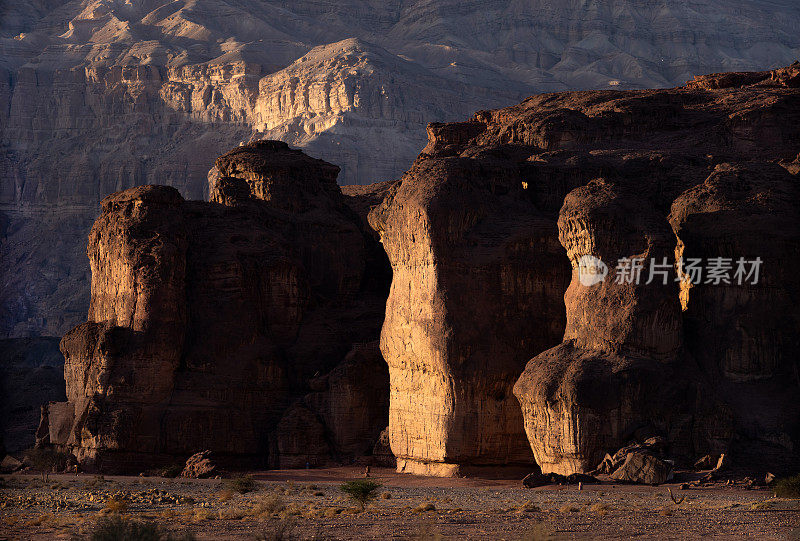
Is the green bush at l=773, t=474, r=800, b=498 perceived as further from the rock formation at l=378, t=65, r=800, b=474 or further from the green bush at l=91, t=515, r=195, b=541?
the green bush at l=91, t=515, r=195, b=541

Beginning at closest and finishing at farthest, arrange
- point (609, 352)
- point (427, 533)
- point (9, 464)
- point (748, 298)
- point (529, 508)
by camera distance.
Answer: point (427, 533)
point (529, 508)
point (609, 352)
point (748, 298)
point (9, 464)

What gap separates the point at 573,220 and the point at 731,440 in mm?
9270

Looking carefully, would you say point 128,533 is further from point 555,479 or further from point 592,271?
point 592,271

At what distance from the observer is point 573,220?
44.7m

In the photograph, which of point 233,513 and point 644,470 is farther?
point 644,470

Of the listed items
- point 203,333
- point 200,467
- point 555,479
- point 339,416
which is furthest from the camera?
point 203,333

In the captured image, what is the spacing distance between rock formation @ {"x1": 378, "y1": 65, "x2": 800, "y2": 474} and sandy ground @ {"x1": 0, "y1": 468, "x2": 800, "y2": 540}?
3.49 metres

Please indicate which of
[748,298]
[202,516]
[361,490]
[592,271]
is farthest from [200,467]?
[748,298]

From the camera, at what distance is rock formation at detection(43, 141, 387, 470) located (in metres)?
53.4

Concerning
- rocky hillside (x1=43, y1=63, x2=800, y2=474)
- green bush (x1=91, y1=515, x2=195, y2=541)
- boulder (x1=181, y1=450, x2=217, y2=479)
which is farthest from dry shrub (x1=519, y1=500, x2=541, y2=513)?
boulder (x1=181, y1=450, x2=217, y2=479)

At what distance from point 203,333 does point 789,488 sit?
28167mm

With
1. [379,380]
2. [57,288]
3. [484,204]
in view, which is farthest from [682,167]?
[57,288]

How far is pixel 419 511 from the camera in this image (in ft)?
111

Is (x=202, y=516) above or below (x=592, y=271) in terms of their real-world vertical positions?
below
